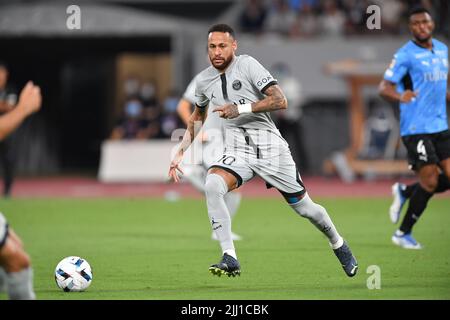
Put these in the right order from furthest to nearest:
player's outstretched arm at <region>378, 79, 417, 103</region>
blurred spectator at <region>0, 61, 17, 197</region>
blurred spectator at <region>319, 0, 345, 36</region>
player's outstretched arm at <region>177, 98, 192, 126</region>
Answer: blurred spectator at <region>319, 0, 345, 36</region> < blurred spectator at <region>0, 61, 17, 197</region> < player's outstretched arm at <region>177, 98, 192, 126</region> < player's outstretched arm at <region>378, 79, 417, 103</region>

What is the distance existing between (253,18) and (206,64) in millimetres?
2220

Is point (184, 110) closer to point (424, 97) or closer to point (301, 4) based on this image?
point (424, 97)

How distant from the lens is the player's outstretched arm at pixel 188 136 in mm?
9305

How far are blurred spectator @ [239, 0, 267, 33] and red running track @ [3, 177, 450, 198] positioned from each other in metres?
4.00

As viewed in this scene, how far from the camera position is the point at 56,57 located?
94.0ft

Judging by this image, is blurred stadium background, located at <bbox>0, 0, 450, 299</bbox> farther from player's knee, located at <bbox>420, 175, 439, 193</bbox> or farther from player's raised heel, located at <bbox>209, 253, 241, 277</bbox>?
player's raised heel, located at <bbox>209, 253, 241, 277</bbox>

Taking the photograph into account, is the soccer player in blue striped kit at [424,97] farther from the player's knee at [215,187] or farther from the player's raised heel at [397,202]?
the player's knee at [215,187]

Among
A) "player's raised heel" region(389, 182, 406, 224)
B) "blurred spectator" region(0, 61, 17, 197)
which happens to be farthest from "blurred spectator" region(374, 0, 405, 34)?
"player's raised heel" region(389, 182, 406, 224)

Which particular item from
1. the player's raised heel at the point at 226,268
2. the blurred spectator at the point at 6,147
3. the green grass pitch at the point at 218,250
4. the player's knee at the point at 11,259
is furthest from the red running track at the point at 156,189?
the player's knee at the point at 11,259

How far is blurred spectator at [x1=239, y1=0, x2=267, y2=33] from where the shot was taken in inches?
1022

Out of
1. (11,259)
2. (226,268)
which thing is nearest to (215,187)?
(226,268)

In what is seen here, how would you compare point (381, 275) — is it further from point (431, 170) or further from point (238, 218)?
point (238, 218)

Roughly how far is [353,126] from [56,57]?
9.47m

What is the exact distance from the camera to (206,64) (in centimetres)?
2470
